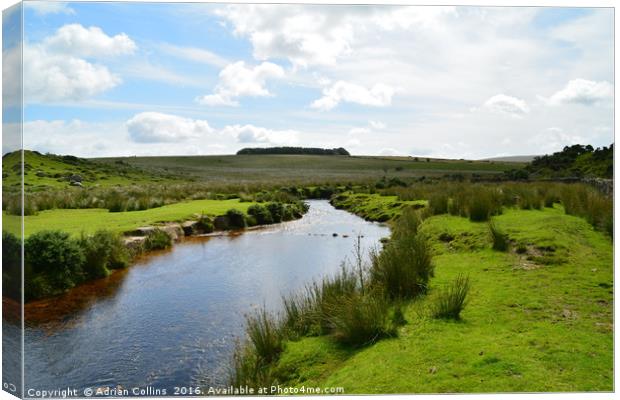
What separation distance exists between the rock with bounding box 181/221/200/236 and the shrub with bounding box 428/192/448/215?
7.40m

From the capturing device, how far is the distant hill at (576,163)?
347 inches

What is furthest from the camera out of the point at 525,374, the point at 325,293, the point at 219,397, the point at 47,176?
the point at 47,176

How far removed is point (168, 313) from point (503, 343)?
517cm

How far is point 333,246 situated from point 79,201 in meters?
8.70

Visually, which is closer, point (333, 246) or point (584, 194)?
point (584, 194)

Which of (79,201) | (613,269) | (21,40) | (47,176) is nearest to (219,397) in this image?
(21,40)

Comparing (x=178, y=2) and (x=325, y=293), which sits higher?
(x=178, y=2)

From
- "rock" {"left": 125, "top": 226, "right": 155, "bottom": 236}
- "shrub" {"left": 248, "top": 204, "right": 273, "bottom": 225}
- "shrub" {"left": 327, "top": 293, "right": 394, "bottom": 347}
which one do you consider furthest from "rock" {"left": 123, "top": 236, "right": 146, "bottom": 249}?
"shrub" {"left": 327, "top": 293, "right": 394, "bottom": 347}

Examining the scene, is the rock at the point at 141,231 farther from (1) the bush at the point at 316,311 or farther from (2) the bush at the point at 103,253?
(1) the bush at the point at 316,311

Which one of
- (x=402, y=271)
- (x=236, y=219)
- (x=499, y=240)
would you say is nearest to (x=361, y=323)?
(x=402, y=271)

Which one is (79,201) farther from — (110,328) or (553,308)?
(553,308)

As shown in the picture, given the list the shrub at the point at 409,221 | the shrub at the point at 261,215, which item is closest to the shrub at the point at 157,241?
the shrub at the point at 261,215

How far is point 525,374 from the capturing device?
180 inches

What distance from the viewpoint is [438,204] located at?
11.9 m
